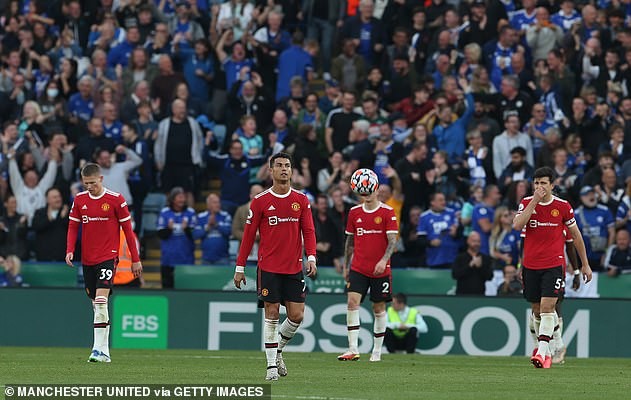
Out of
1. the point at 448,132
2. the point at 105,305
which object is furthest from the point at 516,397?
the point at 448,132

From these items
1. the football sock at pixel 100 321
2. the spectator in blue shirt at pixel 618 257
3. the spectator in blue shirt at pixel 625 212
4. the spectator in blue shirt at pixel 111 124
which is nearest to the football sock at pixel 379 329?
the football sock at pixel 100 321

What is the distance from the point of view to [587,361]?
23359 millimetres

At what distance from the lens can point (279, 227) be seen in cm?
1652

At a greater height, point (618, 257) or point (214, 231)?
point (214, 231)

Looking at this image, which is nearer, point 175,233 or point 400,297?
point 400,297

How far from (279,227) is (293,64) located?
14.3m

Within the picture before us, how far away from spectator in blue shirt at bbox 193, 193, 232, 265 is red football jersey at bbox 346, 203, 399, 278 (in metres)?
6.46

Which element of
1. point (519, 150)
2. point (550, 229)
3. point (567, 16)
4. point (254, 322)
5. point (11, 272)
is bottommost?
point (254, 322)

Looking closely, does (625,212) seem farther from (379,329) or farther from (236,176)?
(236,176)

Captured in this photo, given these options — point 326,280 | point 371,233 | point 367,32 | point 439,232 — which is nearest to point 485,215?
point 439,232

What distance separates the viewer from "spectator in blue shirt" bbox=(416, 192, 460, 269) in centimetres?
2667

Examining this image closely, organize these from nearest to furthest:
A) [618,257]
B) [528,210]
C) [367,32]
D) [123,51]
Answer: [528,210]
[618,257]
[367,32]
[123,51]

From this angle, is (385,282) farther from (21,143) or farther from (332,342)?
(21,143)

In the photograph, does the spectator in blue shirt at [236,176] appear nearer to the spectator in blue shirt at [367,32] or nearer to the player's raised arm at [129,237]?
the spectator in blue shirt at [367,32]
